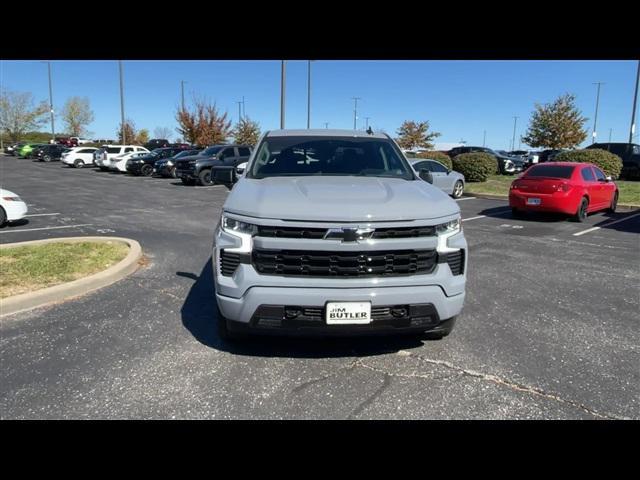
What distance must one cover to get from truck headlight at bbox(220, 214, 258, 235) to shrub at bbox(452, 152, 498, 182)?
20431 mm

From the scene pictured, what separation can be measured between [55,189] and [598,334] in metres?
20.2

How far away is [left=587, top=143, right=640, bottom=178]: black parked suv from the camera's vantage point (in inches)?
927

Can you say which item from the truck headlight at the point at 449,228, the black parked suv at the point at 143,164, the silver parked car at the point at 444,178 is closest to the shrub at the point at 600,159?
the silver parked car at the point at 444,178

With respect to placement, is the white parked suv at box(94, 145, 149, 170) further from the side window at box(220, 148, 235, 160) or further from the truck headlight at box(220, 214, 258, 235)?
the truck headlight at box(220, 214, 258, 235)

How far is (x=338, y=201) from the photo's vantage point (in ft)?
11.0

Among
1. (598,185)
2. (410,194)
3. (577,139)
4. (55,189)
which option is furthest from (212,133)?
(410,194)

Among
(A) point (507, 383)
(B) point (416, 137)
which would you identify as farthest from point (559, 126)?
(A) point (507, 383)

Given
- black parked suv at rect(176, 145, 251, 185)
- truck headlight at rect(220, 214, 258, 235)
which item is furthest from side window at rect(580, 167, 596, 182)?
black parked suv at rect(176, 145, 251, 185)

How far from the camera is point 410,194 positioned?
3641 millimetres

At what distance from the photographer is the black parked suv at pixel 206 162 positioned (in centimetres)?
2069

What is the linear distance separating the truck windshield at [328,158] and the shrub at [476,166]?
18288mm

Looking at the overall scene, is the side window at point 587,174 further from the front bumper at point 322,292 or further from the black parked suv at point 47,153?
the black parked suv at point 47,153
